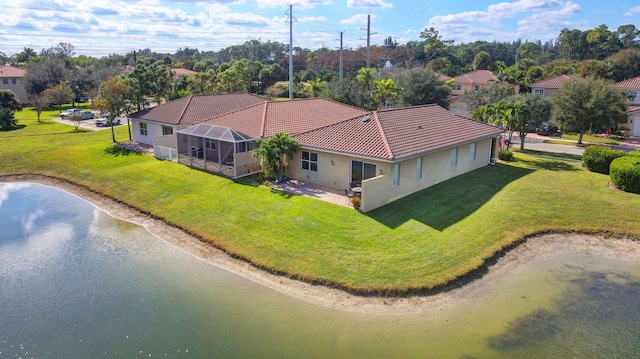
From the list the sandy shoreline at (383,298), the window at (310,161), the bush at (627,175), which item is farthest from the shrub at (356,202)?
the bush at (627,175)

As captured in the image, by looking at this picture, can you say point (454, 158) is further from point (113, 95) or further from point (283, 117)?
point (113, 95)

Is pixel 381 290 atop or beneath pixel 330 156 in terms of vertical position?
beneath

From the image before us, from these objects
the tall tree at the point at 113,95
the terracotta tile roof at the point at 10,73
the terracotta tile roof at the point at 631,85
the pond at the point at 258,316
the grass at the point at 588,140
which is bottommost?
the pond at the point at 258,316

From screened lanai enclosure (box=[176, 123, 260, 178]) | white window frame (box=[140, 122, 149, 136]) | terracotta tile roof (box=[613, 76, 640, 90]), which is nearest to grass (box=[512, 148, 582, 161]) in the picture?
terracotta tile roof (box=[613, 76, 640, 90])

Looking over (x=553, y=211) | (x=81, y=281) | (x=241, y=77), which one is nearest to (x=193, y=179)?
(x=81, y=281)

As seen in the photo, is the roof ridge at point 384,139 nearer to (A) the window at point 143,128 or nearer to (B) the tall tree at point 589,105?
(A) the window at point 143,128

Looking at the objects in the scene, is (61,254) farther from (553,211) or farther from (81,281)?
(553,211)

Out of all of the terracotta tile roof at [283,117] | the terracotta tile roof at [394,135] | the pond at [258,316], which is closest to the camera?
the pond at [258,316]
